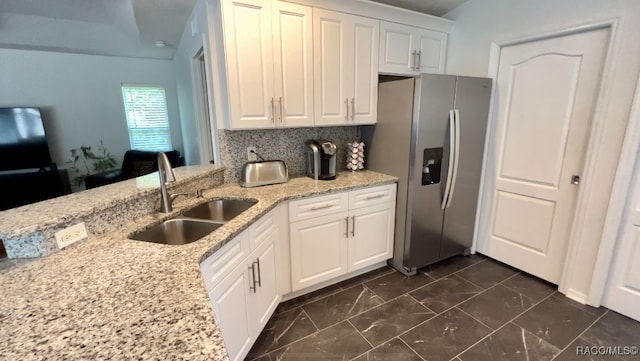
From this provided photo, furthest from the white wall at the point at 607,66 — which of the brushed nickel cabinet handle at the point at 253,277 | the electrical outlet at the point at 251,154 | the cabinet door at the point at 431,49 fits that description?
the brushed nickel cabinet handle at the point at 253,277

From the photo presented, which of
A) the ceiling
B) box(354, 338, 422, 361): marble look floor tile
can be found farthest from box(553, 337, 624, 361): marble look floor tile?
the ceiling

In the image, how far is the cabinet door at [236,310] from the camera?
52.9 inches

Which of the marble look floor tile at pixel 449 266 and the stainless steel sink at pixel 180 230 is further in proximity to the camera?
the marble look floor tile at pixel 449 266

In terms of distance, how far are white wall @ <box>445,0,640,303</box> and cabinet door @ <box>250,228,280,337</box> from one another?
90.0 inches

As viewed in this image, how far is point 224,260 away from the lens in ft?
4.47

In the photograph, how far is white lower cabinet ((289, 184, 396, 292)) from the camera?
6.96ft

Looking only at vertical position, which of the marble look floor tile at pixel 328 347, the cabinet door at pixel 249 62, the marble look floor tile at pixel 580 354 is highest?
the cabinet door at pixel 249 62

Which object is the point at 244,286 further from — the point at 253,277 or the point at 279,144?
the point at 279,144

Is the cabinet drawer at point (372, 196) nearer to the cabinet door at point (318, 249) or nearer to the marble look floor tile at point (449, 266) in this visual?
the cabinet door at point (318, 249)

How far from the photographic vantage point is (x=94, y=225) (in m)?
1.30

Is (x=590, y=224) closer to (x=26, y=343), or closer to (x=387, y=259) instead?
(x=387, y=259)

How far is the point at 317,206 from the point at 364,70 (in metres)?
1.25

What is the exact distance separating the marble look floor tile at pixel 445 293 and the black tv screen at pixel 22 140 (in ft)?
17.5

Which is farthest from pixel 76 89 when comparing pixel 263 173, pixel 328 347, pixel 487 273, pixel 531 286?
pixel 531 286
